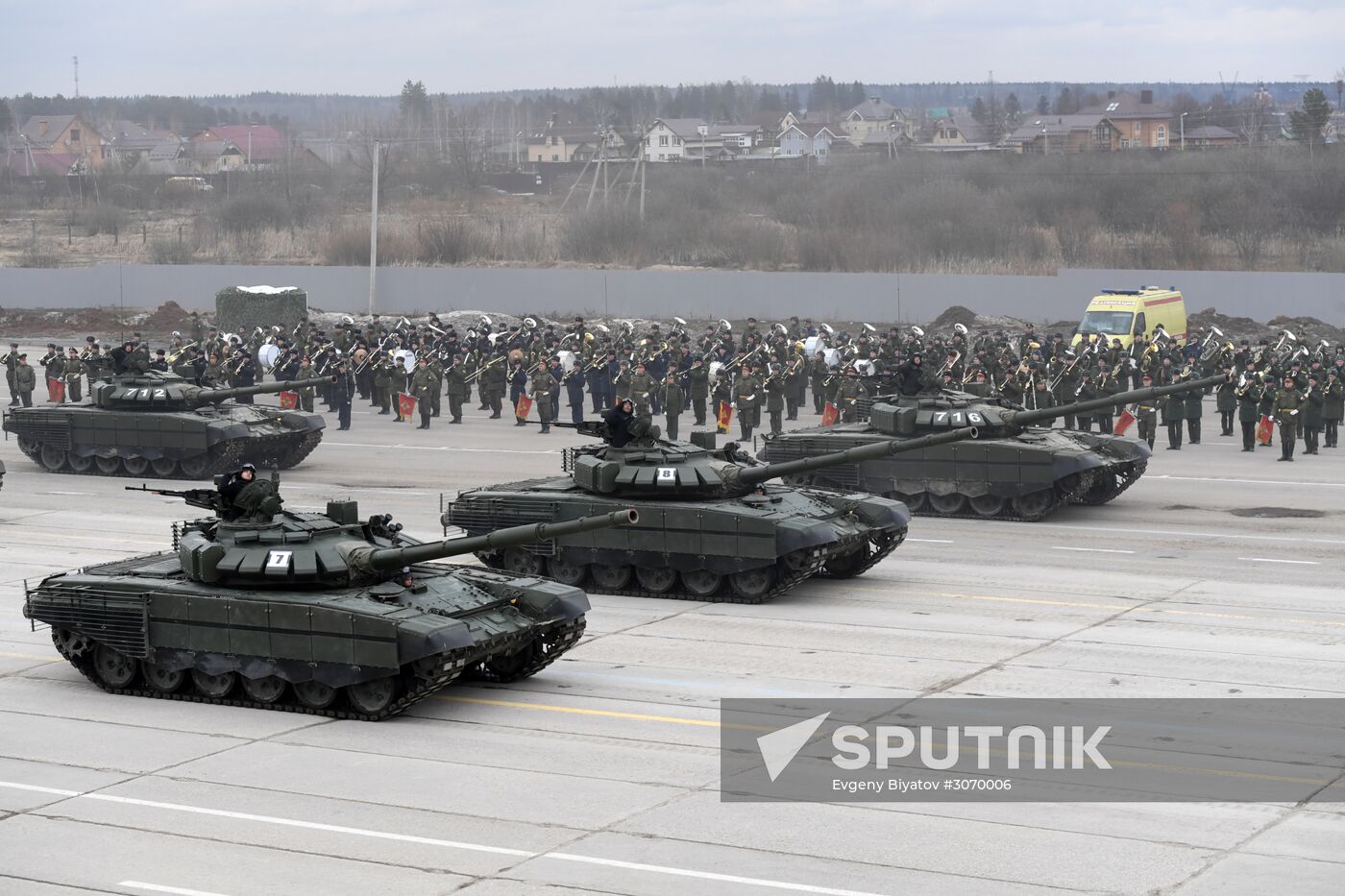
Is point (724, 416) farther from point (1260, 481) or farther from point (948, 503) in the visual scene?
point (1260, 481)

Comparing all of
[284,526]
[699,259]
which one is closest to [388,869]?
[284,526]

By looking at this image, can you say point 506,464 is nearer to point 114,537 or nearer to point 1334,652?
point 114,537

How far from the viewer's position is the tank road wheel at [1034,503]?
25.0 m

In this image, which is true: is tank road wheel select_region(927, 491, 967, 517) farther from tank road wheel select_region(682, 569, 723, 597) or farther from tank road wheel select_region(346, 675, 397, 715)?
tank road wheel select_region(346, 675, 397, 715)

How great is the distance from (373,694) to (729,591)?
19.9ft

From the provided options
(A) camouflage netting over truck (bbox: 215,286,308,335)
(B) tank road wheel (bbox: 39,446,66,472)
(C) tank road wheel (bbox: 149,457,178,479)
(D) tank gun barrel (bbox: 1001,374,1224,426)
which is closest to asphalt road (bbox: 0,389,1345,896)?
(D) tank gun barrel (bbox: 1001,374,1224,426)

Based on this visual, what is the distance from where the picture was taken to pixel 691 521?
19.8 m

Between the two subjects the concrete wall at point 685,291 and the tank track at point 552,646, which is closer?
the tank track at point 552,646

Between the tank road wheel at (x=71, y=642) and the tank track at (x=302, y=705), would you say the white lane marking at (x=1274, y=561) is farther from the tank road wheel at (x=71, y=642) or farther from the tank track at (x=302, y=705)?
the tank road wheel at (x=71, y=642)

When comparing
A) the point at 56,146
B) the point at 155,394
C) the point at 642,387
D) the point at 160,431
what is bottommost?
the point at 160,431

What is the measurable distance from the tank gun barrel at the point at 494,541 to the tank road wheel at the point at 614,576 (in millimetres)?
5389

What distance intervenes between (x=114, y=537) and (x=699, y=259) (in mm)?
49150

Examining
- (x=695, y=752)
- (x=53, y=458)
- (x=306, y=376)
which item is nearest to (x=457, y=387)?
(x=306, y=376)

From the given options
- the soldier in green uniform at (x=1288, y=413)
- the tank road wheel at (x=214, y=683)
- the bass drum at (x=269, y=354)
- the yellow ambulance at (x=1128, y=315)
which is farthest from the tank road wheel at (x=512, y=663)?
the yellow ambulance at (x=1128, y=315)
